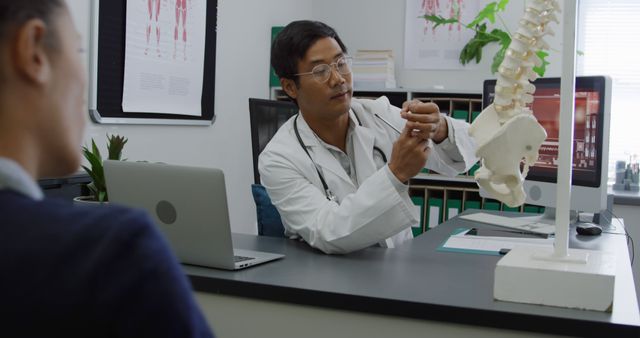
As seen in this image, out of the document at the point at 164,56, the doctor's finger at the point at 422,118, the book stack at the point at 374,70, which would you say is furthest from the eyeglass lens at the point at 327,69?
the book stack at the point at 374,70

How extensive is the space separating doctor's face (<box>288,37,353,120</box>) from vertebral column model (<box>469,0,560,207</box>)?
28.0 inches

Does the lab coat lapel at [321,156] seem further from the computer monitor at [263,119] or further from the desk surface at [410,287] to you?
the computer monitor at [263,119]

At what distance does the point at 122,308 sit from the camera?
1.69 feet

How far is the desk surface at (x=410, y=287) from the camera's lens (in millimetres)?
1174

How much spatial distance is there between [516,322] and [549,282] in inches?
4.5

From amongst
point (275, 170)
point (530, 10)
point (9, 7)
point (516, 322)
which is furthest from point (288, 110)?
point (9, 7)

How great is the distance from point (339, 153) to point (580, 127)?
2.63ft

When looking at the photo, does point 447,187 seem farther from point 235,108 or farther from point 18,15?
point 18,15

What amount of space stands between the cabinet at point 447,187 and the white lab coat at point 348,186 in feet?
5.00

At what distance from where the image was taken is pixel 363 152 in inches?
80.2

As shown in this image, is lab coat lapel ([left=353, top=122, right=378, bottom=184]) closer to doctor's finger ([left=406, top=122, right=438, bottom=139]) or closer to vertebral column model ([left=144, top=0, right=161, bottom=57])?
doctor's finger ([left=406, top=122, right=438, bottom=139])

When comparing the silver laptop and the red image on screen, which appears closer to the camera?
the silver laptop

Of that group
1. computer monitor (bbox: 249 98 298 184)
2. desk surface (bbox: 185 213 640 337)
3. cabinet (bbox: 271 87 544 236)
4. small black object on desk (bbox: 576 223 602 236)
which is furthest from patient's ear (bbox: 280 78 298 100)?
cabinet (bbox: 271 87 544 236)

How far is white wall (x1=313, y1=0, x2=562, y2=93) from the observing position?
414 centimetres
